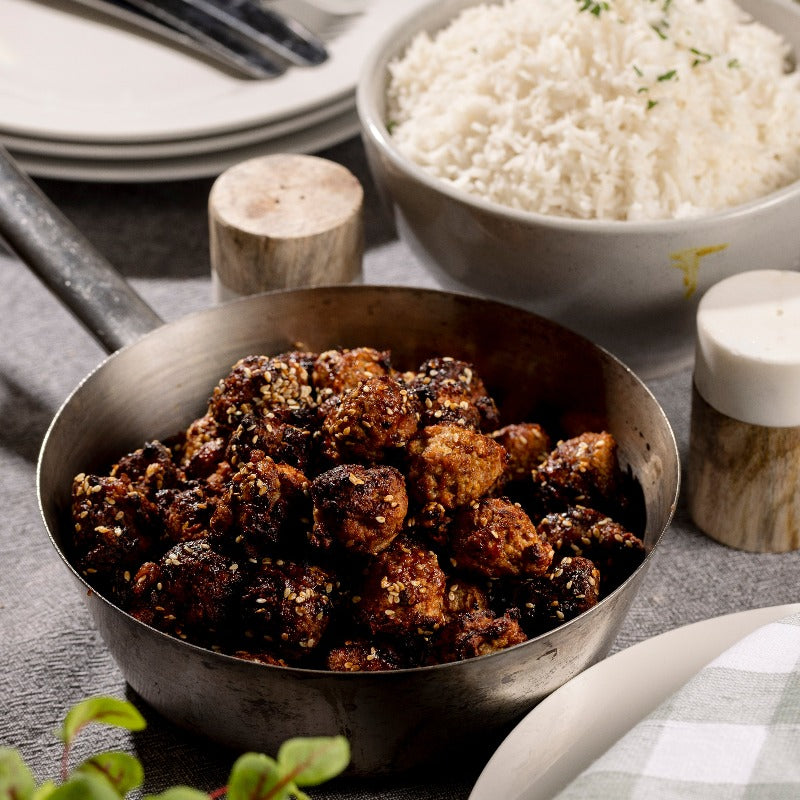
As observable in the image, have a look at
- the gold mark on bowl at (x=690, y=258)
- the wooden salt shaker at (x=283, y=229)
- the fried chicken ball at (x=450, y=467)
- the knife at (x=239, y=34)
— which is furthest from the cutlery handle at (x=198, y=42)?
the fried chicken ball at (x=450, y=467)

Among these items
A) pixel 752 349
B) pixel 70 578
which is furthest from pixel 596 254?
pixel 70 578

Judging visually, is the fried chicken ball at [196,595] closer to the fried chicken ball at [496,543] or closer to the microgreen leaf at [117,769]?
the fried chicken ball at [496,543]

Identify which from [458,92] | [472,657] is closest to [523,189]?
[458,92]

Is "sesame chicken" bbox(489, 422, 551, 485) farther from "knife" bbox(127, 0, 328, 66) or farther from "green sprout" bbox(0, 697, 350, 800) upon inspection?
"knife" bbox(127, 0, 328, 66)

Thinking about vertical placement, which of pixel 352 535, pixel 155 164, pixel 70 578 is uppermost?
pixel 352 535

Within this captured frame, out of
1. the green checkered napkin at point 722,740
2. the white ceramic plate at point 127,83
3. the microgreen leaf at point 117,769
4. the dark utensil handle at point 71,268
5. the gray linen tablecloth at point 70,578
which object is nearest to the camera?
the microgreen leaf at point 117,769

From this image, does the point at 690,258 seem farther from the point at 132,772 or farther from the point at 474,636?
the point at 132,772

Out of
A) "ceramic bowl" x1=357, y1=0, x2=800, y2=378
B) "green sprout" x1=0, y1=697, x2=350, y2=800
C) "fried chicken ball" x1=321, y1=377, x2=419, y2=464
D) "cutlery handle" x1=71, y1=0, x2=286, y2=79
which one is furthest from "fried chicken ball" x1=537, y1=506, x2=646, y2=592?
"cutlery handle" x1=71, y1=0, x2=286, y2=79

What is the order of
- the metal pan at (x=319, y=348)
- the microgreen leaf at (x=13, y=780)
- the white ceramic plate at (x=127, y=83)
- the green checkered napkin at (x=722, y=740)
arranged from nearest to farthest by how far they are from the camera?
the microgreen leaf at (x=13, y=780)
the green checkered napkin at (x=722, y=740)
the metal pan at (x=319, y=348)
the white ceramic plate at (x=127, y=83)
